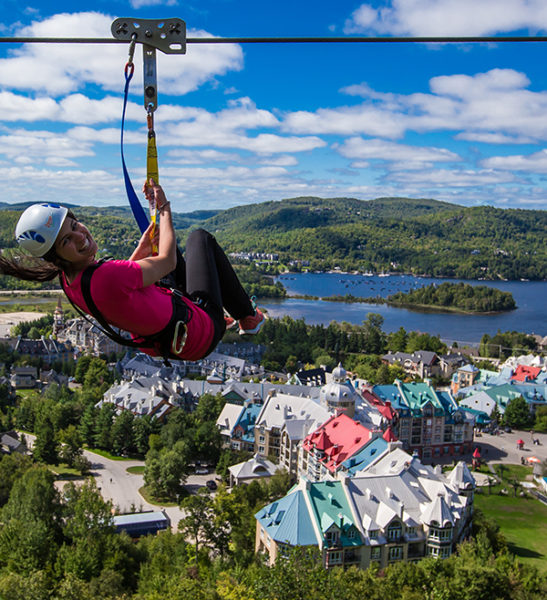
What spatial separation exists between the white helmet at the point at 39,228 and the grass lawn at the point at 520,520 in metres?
10.9

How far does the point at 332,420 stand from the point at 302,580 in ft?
23.1

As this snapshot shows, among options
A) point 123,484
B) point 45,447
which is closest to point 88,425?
point 45,447

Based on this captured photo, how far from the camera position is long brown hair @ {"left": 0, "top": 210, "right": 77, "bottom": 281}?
6.95 feet

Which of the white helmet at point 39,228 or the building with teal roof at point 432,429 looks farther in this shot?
the building with teal roof at point 432,429

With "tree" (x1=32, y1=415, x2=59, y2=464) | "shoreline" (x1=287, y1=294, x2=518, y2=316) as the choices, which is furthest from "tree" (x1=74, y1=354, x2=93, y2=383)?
"shoreline" (x1=287, y1=294, x2=518, y2=316)

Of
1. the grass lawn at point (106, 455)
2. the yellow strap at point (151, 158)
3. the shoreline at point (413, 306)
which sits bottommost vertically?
the grass lawn at point (106, 455)

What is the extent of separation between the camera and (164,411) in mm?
17547

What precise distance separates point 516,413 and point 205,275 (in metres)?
19.3

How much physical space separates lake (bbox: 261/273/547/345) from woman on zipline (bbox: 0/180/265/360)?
1363 inches

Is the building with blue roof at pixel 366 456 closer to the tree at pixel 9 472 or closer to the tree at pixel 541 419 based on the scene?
the tree at pixel 9 472

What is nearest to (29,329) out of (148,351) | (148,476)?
(148,476)

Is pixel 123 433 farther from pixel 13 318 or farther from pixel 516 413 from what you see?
pixel 13 318

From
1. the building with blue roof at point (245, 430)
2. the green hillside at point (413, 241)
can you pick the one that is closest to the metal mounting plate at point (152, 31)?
the building with blue roof at point (245, 430)

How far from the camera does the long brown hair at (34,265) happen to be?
212 centimetres
